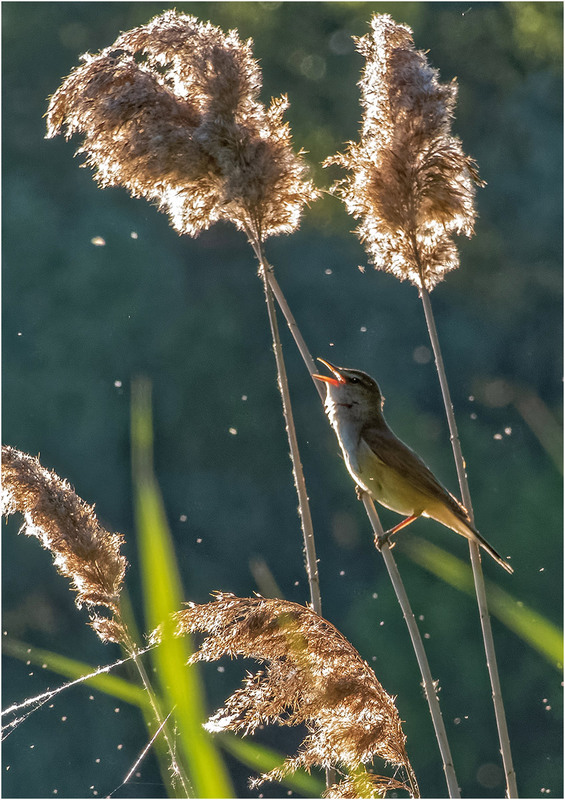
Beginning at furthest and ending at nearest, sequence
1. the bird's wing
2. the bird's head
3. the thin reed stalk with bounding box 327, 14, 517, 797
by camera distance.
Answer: the bird's head
the bird's wing
the thin reed stalk with bounding box 327, 14, 517, 797

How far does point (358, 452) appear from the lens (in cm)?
245

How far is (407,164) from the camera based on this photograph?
2.19 metres

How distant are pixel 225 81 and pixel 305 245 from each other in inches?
207

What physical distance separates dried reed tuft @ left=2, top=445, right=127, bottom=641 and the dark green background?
4.53 meters

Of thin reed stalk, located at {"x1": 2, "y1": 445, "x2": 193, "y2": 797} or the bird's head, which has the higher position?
the bird's head

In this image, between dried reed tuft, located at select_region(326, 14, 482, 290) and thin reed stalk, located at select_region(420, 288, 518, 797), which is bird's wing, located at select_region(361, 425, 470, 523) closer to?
thin reed stalk, located at select_region(420, 288, 518, 797)

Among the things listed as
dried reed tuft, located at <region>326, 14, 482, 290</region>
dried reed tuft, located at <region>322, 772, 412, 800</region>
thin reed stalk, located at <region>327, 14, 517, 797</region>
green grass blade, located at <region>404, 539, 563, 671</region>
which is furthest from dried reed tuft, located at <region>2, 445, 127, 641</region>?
green grass blade, located at <region>404, 539, 563, 671</region>

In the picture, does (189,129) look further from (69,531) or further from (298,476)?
(69,531)

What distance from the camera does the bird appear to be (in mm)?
2352

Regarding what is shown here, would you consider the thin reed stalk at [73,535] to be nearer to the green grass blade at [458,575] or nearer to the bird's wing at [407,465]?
the bird's wing at [407,465]

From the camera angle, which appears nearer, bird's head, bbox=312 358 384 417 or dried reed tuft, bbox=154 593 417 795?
dried reed tuft, bbox=154 593 417 795

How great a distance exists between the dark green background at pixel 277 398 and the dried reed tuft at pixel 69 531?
4529 mm

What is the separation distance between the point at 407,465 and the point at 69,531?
2.88 ft

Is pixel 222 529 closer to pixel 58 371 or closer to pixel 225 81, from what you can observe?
pixel 58 371
